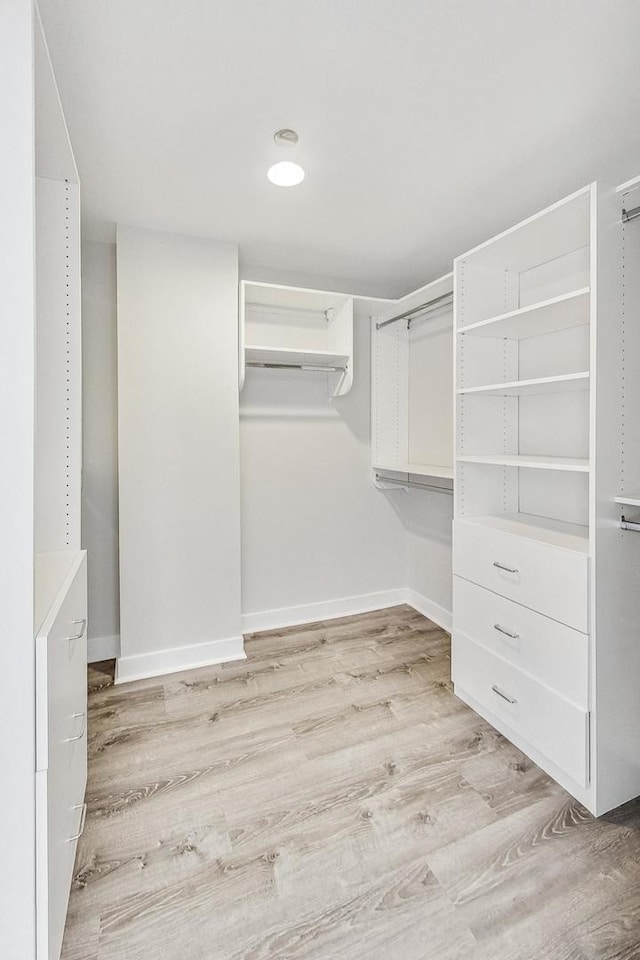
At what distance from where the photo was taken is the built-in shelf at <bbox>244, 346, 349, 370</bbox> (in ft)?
9.65

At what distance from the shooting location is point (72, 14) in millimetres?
1290

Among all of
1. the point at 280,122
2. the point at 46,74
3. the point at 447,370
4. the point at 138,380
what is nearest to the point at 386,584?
the point at 447,370

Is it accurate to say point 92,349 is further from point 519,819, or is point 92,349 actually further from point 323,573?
point 519,819

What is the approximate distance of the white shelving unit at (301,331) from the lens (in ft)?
9.90

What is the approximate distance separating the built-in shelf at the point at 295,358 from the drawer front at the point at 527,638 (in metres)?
1.59

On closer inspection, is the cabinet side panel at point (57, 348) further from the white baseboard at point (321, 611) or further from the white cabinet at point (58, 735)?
the white baseboard at point (321, 611)

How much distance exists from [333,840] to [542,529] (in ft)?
4.98

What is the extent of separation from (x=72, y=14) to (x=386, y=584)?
341 centimetres

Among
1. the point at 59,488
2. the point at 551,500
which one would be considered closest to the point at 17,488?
the point at 59,488

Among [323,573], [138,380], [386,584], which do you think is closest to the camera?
[138,380]

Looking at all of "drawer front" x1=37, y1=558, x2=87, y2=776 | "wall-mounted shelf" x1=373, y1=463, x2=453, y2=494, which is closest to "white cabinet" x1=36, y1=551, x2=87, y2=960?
"drawer front" x1=37, y1=558, x2=87, y2=776

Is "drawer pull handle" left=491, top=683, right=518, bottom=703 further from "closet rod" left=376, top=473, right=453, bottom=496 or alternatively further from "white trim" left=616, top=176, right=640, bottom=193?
"white trim" left=616, top=176, right=640, bottom=193

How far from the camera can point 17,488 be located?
36.4 inches

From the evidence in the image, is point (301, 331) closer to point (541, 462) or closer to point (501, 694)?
point (541, 462)
